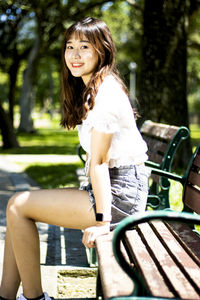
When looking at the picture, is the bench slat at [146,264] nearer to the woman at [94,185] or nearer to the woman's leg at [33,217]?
the woman at [94,185]

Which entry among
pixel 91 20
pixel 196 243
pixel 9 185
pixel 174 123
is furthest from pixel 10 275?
pixel 174 123

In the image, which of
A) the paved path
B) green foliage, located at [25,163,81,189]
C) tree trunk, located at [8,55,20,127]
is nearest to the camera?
the paved path

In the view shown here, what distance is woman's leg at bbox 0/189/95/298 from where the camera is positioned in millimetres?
2549

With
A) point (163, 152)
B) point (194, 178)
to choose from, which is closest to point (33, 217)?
point (194, 178)

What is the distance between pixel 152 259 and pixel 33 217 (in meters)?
0.68

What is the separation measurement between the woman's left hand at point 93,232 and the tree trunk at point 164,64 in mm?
6851

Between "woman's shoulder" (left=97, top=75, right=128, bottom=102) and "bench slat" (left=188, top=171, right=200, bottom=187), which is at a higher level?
"woman's shoulder" (left=97, top=75, right=128, bottom=102)

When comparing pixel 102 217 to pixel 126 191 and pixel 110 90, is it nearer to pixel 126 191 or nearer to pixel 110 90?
pixel 126 191

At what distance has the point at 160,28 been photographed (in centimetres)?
919

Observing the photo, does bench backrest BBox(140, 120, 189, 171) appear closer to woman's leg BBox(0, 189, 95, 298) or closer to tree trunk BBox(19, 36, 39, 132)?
woman's leg BBox(0, 189, 95, 298)

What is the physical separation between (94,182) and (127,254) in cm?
38

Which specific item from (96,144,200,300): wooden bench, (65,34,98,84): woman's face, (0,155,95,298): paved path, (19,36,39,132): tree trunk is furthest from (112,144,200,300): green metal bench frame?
(19,36,39,132): tree trunk

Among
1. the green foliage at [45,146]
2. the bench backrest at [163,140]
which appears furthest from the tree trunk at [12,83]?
the bench backrest at [163,140]

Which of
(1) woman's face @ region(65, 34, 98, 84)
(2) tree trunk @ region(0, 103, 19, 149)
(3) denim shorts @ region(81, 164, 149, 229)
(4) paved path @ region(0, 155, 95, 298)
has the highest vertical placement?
(1) woman's face @ region(65, 34, 98, 84)
